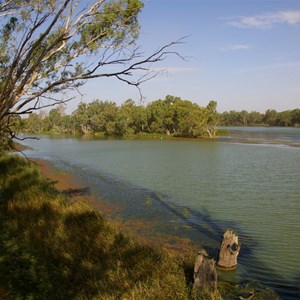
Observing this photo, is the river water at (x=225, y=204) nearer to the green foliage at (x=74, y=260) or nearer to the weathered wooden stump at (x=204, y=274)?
the weathered wooden stump at (x=204, y=274)

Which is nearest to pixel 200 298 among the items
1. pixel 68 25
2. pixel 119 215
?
pixel 68 25

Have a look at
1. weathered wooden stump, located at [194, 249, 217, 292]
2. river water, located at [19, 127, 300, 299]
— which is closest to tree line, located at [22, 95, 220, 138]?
river water, located at [19, 127, 300, 299]

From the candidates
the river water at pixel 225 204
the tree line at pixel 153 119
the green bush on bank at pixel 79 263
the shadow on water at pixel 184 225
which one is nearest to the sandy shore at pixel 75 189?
the shadow on water at pixel 184 225

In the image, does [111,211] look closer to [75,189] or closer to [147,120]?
[75,189]

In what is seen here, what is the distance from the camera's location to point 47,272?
6352 mm

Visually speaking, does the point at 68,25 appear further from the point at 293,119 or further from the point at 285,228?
the point at 293,119

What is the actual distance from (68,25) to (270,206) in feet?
38.7

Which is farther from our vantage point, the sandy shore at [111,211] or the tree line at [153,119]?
the tree line at [153,119]

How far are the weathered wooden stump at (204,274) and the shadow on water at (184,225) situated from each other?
1.83 metres

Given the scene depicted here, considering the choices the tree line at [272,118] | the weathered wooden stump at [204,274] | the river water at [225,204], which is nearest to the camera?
the weathered wooden stump at [204,274]

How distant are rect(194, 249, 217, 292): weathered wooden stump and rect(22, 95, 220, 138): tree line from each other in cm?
5132

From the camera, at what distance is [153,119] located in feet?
280

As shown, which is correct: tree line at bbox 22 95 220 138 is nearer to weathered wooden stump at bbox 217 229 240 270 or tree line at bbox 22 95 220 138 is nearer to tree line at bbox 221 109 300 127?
weathered wooden stump at bbox 217 229 240 270

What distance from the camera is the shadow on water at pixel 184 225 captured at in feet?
27.1
